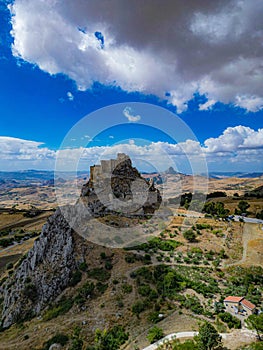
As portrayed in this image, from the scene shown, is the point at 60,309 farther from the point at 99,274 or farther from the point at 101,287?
the point at 99,274

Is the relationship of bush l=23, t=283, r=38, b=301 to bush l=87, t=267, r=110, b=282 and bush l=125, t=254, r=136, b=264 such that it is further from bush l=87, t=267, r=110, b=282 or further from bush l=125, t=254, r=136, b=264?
bush l=125, t=254, r=136, b=264

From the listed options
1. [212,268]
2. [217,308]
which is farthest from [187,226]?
[217,308]

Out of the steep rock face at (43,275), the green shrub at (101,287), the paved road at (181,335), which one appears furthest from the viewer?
the steep rock face at (43,275)

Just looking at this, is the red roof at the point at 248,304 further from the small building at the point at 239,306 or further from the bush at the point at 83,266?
the bush at the point at 83,266

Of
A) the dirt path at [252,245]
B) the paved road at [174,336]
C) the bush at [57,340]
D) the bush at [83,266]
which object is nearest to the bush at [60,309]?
the bush at [57,340]

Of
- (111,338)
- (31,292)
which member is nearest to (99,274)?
(111,338)

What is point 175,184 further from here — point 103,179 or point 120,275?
point 120,275
